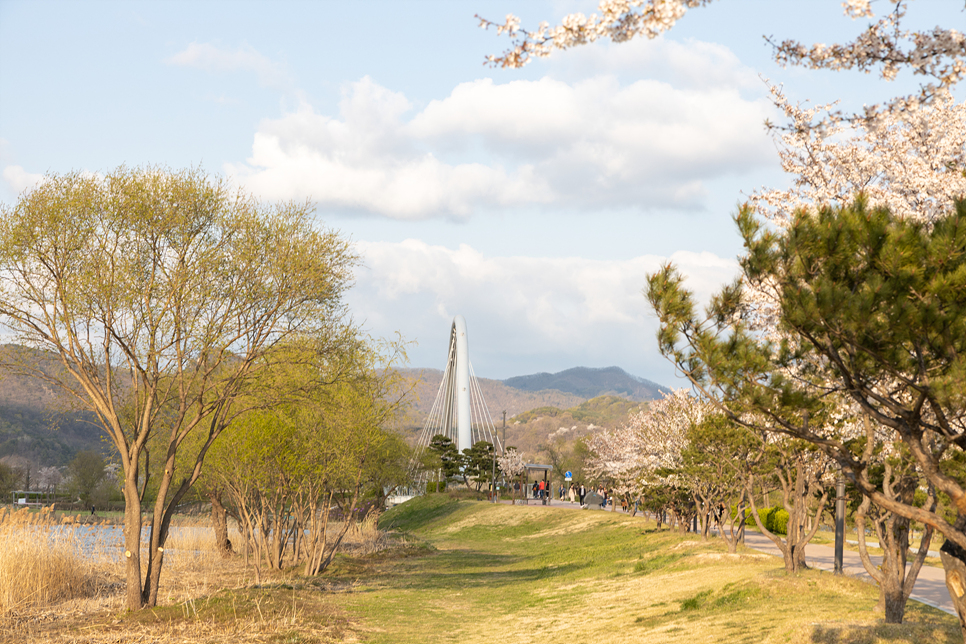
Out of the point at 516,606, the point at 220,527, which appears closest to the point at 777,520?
the point at 516,606

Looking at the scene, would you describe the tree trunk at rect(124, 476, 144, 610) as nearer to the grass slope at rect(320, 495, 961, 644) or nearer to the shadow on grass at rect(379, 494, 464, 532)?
the grass slope at rect(320, 495, 961, 644)

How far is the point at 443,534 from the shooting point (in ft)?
138

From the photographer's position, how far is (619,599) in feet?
48.2

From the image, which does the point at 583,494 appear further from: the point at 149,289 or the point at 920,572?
the point at 149,289

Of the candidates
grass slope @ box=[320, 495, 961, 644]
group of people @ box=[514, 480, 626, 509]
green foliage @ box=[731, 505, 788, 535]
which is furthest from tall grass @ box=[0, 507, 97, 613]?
group of people @ box=[514, 480, 626, 509]

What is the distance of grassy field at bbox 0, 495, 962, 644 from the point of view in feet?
33.6

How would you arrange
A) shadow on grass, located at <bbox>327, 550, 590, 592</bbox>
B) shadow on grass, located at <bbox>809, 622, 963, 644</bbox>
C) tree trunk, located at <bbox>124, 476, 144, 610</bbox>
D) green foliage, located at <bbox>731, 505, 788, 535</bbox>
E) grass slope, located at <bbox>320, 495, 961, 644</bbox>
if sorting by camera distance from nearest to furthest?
shadow on grass, located at <bbox>809, 622, 963, 644</bbox> < grass slope, located at <bbox>320, 495, 961, 644</bbox> < tree trunk, located at <bbox>124, 476, 144, 610</bbox> < shadow on grass, located at <bbox>327, 550, 590, 592</bbox> < green foliage, located at <bbox>731, 505, 788, 535</bbox>

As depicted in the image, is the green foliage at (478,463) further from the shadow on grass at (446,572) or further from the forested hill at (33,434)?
the shadow on grass at (446,572)

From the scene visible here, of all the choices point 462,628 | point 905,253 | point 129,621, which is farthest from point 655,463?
point 905,253

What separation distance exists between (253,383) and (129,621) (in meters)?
4.38

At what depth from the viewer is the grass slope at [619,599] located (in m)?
10.0

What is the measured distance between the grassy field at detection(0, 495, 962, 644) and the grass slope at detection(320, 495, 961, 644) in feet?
0.12

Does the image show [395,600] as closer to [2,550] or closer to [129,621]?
[129,621]

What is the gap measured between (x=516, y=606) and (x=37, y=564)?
29.7 ft
